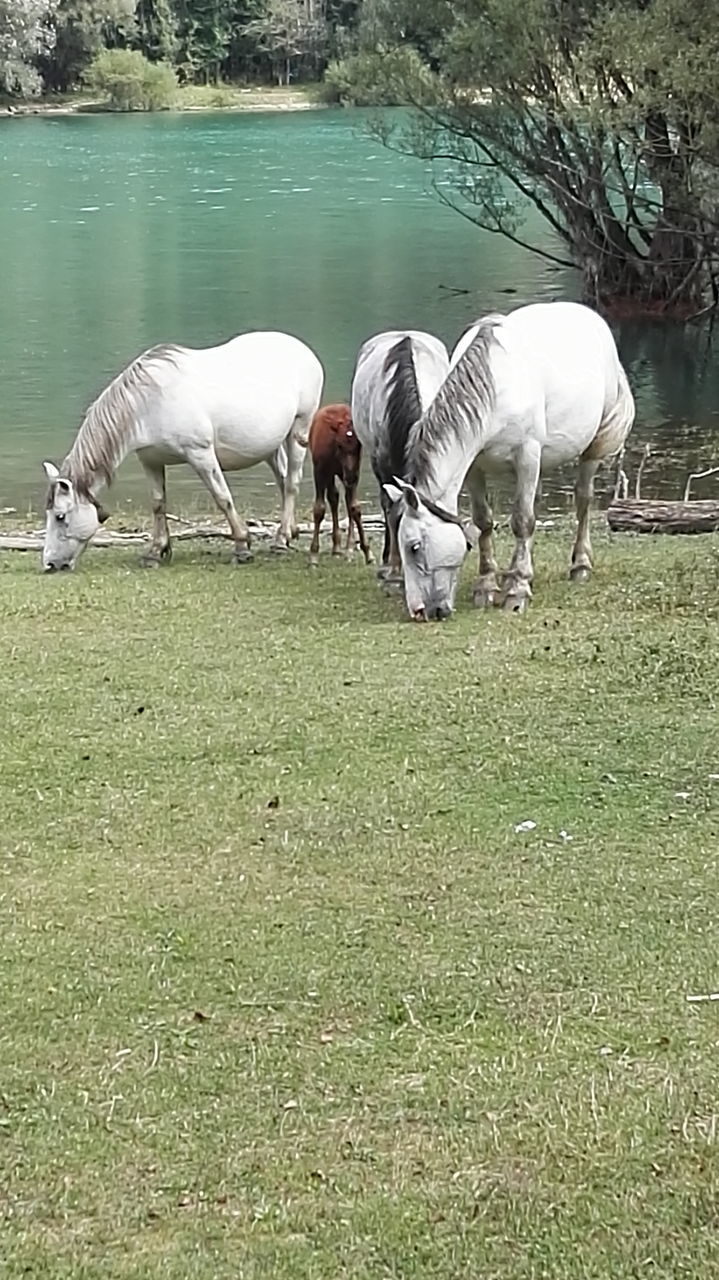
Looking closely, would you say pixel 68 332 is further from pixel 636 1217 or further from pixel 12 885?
pixel 636 1217

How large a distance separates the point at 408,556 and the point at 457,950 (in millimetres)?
4672

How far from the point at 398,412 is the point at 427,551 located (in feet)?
3.89

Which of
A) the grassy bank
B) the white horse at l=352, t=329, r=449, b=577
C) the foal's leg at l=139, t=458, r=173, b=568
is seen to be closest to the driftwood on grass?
the white horse at l=352, t=329, r=449, b=577

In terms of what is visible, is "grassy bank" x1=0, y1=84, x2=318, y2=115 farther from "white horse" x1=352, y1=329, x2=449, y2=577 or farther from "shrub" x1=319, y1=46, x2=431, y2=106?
"white horse" x1=352, y1=329, x2=449, y2=577

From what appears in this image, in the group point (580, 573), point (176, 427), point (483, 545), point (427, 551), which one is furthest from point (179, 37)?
point (427, 551)

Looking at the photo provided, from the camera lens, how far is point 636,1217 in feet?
11.4

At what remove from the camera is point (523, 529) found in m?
9.91

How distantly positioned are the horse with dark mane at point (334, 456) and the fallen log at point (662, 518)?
2653mm

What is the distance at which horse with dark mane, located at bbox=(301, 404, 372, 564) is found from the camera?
11.0 metres

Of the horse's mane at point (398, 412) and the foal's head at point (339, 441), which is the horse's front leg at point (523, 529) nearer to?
the horse's mane at point (398, 412)

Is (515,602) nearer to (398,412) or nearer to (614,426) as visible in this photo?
(398,412)

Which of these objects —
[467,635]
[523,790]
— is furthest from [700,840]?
[467,635]

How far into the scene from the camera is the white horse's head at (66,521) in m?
11.1

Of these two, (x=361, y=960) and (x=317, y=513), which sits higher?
(x=361, y=960)
